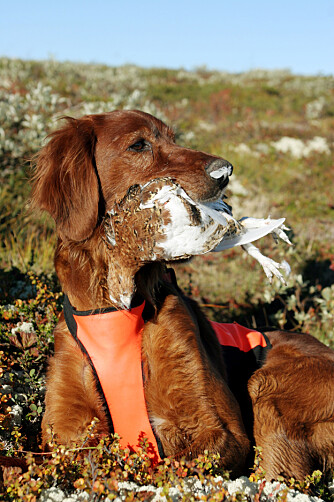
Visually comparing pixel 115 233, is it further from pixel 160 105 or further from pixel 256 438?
pixel 160 105

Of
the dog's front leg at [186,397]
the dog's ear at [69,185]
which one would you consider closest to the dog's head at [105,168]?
the dog's ear at [69,185]

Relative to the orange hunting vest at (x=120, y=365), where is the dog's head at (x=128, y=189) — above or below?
above

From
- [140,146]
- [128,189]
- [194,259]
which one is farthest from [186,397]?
[194,259]

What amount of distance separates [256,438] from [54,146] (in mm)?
1838

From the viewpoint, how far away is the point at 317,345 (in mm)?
2762

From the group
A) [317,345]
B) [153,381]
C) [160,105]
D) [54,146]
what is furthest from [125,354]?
[160,105]

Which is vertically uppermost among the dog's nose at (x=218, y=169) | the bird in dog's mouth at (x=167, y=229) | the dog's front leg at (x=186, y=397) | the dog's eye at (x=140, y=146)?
the dog's eye at (x=140, y=146)

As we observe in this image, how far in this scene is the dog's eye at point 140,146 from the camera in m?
2.22

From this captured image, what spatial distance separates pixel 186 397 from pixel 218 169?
3.36ft

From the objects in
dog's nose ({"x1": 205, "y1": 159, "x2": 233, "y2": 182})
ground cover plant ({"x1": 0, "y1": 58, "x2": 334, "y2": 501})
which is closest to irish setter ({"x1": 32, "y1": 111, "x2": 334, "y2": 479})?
dog's nose ({"x1": 205, "y1": 159, "x2": 233, "y2": 182})

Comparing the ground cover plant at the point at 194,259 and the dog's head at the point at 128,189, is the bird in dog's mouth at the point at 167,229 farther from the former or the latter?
the ground cover plant at the point at 194,259

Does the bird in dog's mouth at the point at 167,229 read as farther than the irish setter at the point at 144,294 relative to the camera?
No

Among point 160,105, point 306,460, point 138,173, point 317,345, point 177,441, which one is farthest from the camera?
point 160,105

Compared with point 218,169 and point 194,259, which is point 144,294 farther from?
point 194,259
